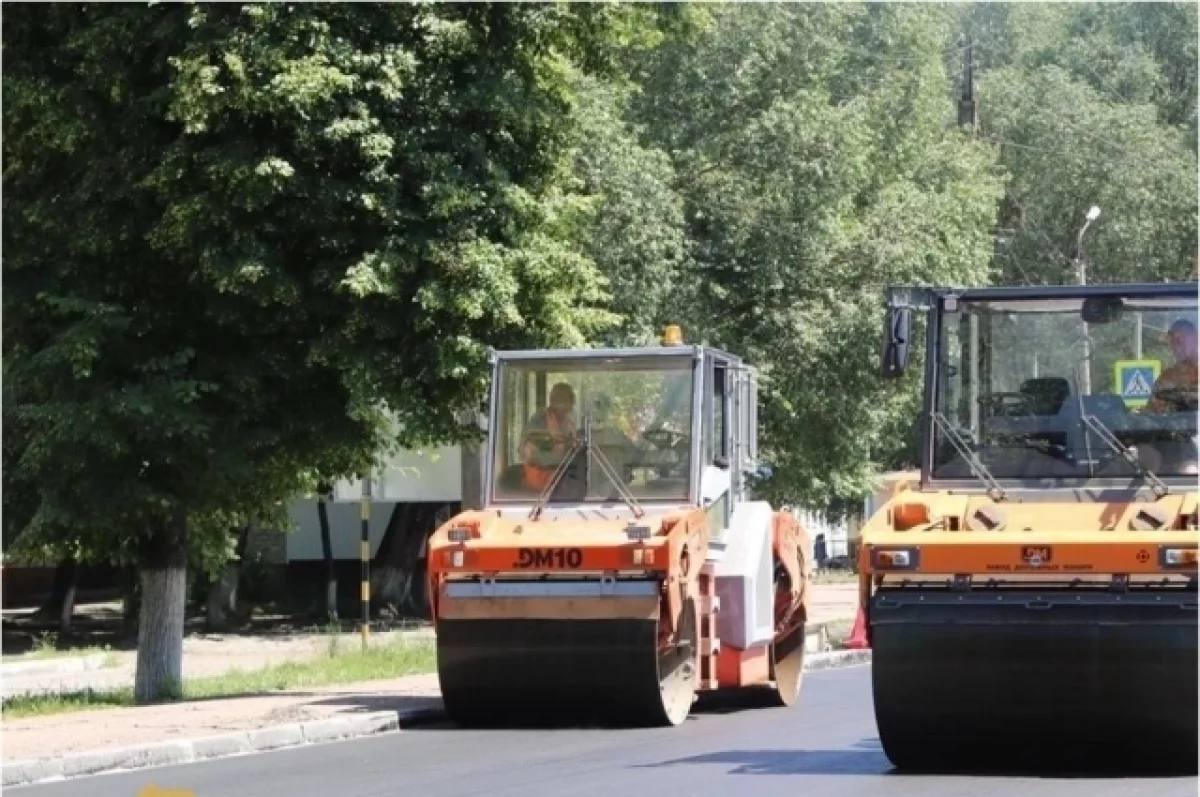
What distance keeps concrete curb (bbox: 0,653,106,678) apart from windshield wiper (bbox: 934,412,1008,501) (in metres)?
17.9

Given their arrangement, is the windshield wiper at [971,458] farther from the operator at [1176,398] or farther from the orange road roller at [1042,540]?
the operator at [1176,398]

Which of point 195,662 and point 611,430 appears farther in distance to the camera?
point 195,662

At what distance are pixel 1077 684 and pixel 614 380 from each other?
6665mm

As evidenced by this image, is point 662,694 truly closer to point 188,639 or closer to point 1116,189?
point 188,639

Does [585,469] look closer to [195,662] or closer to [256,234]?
[256,234]

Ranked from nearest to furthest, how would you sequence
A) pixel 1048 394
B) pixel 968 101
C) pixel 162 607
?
pixel 1048 394 → pixel 162 607 → pixel 968 101

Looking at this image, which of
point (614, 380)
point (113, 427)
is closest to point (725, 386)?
point (614, 380)

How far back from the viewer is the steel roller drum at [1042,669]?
38.9 ft

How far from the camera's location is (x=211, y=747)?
51.9 feet

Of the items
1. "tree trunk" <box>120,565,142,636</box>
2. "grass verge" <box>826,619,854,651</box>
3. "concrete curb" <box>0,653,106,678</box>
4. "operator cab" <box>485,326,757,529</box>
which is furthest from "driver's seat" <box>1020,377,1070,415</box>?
"tree trunk" <box>120,565,142,636</box>

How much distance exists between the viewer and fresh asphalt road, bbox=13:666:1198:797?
12234mm

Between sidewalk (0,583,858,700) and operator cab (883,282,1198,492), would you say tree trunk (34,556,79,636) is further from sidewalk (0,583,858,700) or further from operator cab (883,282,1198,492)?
operator cab (883,282,1198,492)

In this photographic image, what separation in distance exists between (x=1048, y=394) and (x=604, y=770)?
345cm

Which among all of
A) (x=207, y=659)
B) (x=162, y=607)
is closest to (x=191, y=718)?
(x=162, y=607)
